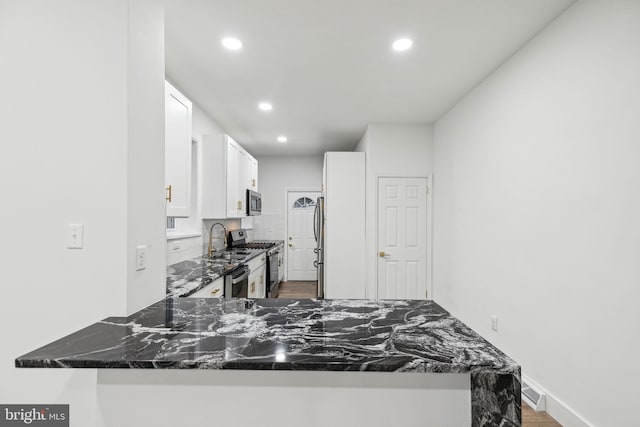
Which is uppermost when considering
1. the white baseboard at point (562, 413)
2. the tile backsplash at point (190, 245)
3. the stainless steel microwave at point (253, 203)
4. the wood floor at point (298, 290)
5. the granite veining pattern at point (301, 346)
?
the stainless steel microwave at point (253, 203)

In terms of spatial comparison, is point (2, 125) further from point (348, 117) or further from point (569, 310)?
point (348, 117)

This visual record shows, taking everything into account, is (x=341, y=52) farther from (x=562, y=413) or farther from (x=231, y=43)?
(x=562, y=413)

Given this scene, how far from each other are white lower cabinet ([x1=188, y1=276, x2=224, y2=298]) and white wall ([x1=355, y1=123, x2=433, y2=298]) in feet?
7.99

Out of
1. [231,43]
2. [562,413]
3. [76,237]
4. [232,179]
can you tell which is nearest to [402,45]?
[231,43]

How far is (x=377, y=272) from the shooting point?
442cm

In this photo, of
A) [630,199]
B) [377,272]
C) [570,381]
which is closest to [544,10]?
[630,199]

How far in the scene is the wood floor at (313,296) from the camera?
2.02 m

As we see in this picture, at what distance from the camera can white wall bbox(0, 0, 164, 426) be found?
128cm

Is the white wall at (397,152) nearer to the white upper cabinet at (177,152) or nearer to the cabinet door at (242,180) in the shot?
the cabinet door at (242,180)

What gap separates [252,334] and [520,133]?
251 centimetres

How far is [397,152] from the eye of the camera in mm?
4402

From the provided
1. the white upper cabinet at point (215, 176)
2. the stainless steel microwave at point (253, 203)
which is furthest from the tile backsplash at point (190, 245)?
the stainless steel microwave at point (253, 203)

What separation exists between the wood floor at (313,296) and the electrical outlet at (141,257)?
2.47 m

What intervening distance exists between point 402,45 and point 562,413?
276cm
